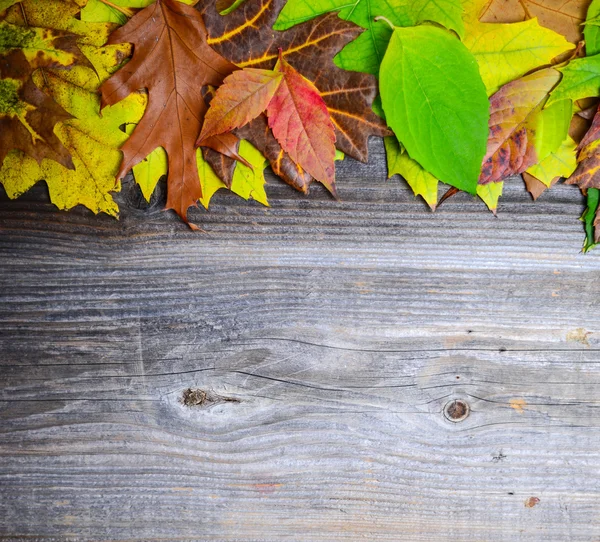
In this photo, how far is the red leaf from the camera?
0.72m

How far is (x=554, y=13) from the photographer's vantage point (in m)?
0.76

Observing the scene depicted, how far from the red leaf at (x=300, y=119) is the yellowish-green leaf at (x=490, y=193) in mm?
255

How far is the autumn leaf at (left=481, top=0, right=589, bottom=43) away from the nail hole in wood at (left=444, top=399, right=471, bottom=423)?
0.61 meters

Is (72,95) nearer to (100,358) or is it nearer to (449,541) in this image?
(100,358)

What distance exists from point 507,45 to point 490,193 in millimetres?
217

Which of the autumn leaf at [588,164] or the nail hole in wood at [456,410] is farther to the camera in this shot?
the nail hole in wood at [456,410]

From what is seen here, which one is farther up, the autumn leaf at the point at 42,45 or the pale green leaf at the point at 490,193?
the autumn leaf at the point at 42,45

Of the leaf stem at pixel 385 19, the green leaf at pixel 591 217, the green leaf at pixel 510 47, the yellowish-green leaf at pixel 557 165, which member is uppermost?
the leaf stem at pixel 385 19

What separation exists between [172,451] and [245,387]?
0.17 metres

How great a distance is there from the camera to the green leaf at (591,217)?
81 centimetres

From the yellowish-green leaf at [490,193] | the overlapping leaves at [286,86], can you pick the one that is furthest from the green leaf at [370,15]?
the yellowish-green leaf at [490,193]

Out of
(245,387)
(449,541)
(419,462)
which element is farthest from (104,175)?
(449,541)

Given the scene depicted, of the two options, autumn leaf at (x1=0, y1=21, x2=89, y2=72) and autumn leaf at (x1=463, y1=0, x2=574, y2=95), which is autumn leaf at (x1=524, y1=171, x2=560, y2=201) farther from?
autumn leaf at (x1=0, y1=21, x2=89, y2=72)

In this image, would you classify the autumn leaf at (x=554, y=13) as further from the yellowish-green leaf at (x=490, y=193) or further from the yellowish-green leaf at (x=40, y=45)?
the yellowish-green leaf at (x=40, y=45)
